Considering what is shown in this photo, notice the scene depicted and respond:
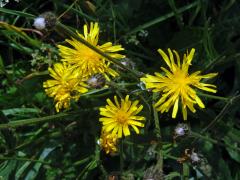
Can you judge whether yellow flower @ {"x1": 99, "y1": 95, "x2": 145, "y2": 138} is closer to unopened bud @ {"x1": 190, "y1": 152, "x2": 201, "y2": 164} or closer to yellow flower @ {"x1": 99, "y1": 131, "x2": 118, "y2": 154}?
yellow flower @ {"x1": 99, "y1": 131, "x2": 118, "y2": 154}

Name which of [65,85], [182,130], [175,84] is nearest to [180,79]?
[175,84]

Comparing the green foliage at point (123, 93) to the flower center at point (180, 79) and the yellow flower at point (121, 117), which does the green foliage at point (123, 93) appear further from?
the flower center at point (180, 79)

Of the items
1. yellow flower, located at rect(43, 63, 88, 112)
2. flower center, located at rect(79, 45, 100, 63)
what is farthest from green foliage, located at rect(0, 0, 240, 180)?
flower center, located at rect(79, 45, 100, 63)

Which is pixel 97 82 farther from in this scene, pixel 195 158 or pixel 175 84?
pixel 195 158

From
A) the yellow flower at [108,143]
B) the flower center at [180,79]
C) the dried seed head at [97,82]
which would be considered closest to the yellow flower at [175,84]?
the flower center at [180,79]

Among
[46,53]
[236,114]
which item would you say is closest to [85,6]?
[46,53]

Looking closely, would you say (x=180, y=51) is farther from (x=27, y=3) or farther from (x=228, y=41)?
(x=27, y=3)
